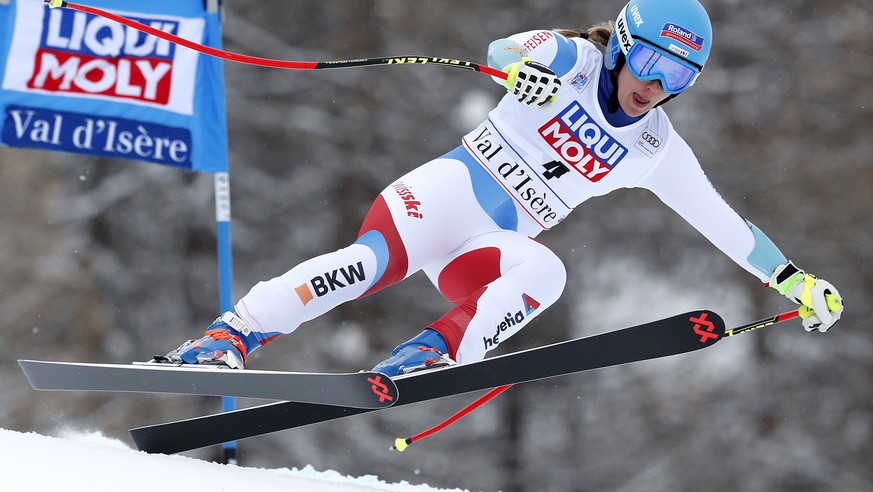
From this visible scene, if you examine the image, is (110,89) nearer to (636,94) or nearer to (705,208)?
(636,94)

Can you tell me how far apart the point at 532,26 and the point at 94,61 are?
4.85 meters

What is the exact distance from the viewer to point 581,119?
2963mm

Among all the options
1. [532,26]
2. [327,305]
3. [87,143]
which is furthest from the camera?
[532,26]

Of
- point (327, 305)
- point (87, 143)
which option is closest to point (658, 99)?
point (327, 305)

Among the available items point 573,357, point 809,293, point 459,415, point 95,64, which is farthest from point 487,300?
point 95,64

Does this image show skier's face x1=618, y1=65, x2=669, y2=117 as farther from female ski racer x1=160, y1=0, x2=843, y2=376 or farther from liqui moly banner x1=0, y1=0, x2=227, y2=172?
liqui moly banner x1=0, y1=0, x2=227, y2=172

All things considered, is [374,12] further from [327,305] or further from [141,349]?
[327,305]

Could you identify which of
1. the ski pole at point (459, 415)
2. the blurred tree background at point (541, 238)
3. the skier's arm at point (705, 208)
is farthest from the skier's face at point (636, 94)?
the blurred tree background at point (541, 238)

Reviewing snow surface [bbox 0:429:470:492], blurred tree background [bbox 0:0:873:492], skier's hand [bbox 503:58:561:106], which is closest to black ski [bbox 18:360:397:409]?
snow surface [bbox 0:429:470:492]

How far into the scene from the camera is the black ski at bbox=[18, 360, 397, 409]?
246 cm

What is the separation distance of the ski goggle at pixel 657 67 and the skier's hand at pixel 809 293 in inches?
26.2

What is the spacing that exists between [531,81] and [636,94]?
333mm

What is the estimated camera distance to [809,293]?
119 inches

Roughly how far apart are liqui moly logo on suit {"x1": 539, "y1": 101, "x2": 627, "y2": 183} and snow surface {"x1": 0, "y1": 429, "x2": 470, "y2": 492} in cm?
111
